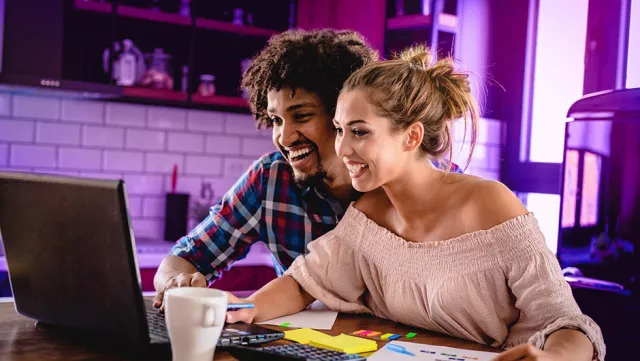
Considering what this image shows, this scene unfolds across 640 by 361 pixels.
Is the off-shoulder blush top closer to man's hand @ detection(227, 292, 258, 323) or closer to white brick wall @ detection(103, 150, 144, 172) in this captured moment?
man's hand @ detection(227, 292, 258, 323)

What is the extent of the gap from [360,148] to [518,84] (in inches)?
75.4

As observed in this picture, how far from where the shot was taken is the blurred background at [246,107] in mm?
2283

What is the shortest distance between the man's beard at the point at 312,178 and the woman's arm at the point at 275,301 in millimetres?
386

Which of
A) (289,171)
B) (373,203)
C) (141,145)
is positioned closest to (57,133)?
(141,145)

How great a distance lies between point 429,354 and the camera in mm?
1240

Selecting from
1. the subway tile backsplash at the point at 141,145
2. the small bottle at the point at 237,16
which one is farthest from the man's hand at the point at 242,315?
the small bottle at the point at 237,16

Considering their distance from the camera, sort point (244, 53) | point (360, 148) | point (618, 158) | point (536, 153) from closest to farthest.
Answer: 1. point (360, 148)
2. point (618, 158)
3. point (536, 153)
4. point (244, 53)

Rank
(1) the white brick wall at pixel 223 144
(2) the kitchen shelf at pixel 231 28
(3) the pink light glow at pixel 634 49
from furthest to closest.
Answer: (1) the white brick wall at pixel 223 144 → (2) the kitchen shelf at pixel 231 28 → (3) the pink light glow at pixel 634 49

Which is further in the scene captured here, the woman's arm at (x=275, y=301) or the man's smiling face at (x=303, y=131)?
the man's smiling face at (x=303, y=131)

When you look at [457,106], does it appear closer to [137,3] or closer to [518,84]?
[518,84]

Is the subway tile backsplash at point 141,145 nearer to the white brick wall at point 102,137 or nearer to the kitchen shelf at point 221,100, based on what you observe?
the white brick wall at point 102,137

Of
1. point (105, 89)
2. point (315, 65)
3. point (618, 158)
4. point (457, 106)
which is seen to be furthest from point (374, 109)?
point (105, 89)

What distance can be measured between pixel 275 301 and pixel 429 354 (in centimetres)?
41

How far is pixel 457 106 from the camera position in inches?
66.3
